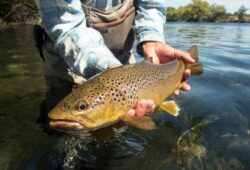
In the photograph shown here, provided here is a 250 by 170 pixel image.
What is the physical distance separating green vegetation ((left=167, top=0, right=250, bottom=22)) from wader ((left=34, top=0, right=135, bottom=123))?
94.2m

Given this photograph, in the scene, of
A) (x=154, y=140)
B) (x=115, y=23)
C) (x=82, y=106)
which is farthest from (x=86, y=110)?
(x=154, y=140)

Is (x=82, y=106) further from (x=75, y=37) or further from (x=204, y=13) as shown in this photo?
(x=204, y=13)

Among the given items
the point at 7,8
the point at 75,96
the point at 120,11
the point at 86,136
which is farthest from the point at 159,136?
the point at 7,8

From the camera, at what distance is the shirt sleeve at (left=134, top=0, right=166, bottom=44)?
4031 millimetres

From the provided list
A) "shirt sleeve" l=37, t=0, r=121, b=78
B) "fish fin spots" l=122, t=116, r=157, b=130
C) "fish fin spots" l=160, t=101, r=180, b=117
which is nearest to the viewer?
"fish fin spots" l=122, t=116, r=157, b=130

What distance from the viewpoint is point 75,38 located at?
10.9 feet

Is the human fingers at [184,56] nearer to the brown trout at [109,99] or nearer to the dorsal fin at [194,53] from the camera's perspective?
the dorsal fin at [194,53]

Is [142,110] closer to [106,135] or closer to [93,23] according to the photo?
[106,135]

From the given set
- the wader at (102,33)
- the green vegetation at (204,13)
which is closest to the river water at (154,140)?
the wader at (102,33)

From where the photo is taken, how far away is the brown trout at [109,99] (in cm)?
257

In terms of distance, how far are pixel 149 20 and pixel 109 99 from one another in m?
1.68

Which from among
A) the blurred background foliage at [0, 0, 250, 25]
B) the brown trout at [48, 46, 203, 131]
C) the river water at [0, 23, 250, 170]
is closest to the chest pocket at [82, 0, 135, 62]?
the brown trout at [48, 46, 203, 131]

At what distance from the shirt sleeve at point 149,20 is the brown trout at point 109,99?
740mm

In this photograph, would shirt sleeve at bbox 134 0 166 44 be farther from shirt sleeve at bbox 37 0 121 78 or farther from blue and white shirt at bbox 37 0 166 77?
shirt sleeve at bbox 37 0 121 78
